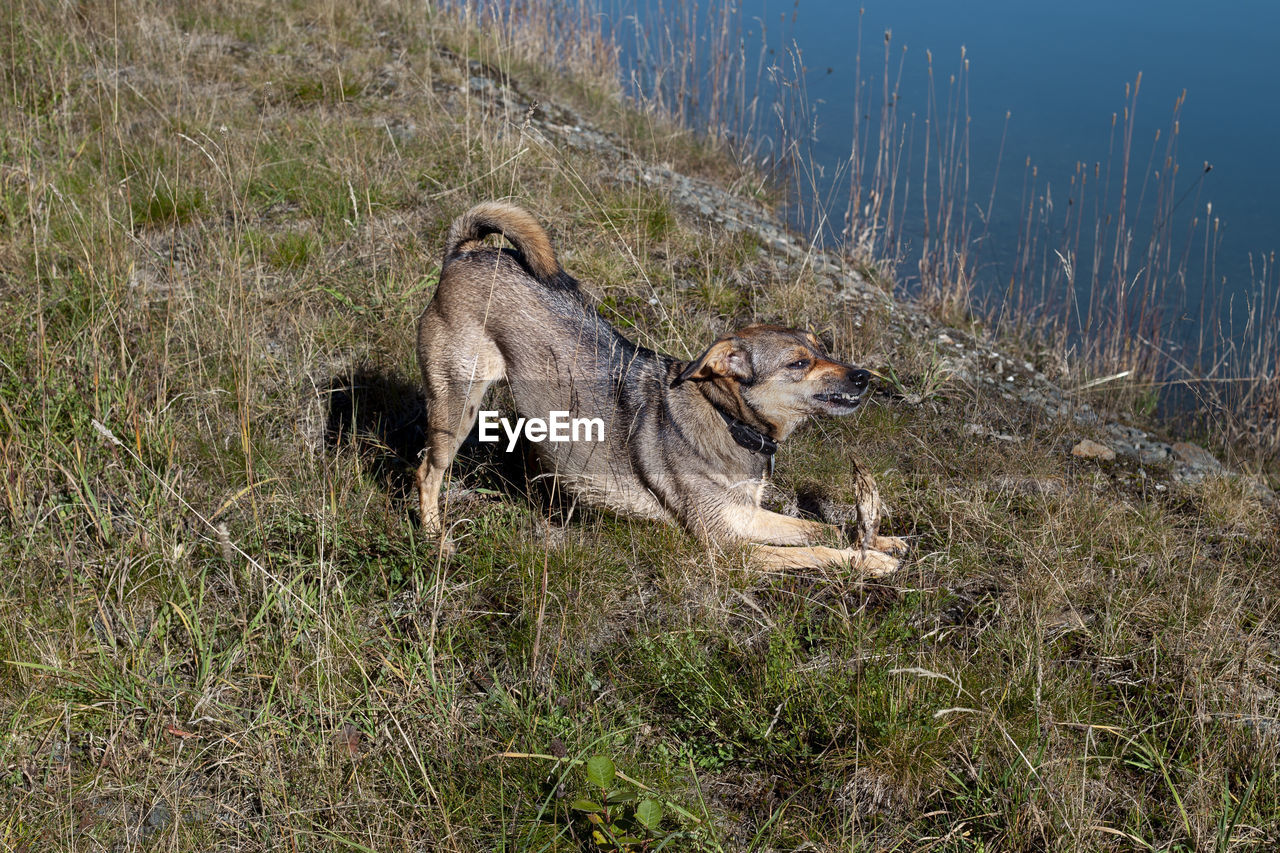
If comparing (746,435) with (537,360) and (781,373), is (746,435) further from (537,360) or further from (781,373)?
(537,360)

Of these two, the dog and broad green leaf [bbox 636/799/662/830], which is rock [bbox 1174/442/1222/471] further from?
broad green leaf [bbox 636/799/662/830]

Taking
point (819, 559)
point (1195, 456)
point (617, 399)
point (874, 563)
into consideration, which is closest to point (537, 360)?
point (617, 399)

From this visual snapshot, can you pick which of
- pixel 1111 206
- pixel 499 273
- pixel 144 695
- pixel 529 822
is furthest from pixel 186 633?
pixel 1111 206

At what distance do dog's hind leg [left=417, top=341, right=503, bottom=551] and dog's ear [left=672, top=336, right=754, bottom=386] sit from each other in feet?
2.94

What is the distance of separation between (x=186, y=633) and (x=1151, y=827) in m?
3.17

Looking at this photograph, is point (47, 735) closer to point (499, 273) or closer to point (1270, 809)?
point (499, 273)

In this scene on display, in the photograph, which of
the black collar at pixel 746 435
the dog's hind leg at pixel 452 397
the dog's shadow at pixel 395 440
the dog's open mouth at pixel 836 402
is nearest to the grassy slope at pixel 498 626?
the dog's shadow at pixel 395 440

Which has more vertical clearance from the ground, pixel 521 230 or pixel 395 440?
pixel 521 230

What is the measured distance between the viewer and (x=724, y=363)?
3725 millimetres

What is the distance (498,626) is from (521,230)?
1.72m

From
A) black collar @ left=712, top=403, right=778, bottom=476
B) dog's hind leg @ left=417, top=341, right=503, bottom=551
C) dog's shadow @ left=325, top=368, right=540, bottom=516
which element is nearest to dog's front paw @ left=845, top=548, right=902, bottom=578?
black collar @ left=712, top=403, right=778, bottom=476

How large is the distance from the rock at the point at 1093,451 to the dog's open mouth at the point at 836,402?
77.8 inches

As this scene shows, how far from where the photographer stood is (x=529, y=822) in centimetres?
258

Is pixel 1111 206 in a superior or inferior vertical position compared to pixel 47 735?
superior
